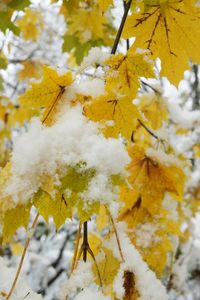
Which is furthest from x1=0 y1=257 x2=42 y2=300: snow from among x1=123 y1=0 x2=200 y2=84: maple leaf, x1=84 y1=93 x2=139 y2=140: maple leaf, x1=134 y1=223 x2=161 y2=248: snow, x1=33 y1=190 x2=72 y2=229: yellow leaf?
x1=123 y1=0 x2=200 y2=84: maple leaf

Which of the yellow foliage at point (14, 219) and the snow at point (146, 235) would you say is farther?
the snow at point (146, 235)

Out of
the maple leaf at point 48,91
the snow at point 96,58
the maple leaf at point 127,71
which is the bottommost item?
the maple leaf at point 127,71

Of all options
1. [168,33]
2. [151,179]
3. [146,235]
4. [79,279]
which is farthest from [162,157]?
[79,279]

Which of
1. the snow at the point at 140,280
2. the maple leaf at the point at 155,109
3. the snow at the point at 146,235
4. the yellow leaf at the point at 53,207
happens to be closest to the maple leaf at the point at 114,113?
the yellow leaf at the point at 53,207

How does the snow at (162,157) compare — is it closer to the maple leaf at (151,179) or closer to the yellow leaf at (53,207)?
the maple leaf at (151,179)

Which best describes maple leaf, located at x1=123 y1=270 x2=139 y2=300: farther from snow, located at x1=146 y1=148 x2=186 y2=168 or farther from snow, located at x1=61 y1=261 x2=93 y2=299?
snow, located at x1=146 y1=148 x2=186 y2=168

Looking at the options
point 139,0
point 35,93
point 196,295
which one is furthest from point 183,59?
point 196,295

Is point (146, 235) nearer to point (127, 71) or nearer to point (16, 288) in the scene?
point (16, 288)
